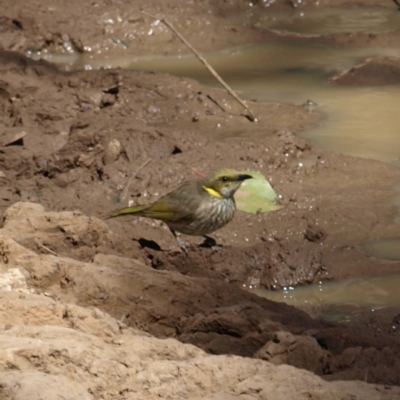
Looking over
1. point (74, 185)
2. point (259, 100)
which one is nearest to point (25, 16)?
point (259, 100)

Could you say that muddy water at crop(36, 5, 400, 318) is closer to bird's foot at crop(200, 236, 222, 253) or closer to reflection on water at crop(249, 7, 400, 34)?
reflection on water at crop(249, 7, 400, 34)

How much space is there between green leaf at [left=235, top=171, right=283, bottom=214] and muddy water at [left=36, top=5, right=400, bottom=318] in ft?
2.88

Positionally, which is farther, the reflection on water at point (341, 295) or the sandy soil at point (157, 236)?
the reflection on water at point (341, 295)

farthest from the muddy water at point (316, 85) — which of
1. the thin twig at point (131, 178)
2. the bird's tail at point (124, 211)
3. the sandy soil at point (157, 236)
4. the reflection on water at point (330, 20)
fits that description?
the bird's tail at point (124, 211)

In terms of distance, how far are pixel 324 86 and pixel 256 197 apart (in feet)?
11.5

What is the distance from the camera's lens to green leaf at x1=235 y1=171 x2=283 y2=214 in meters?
7.12

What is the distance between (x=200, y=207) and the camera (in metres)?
6.34

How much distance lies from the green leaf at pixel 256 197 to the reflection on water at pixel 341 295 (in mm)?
1055

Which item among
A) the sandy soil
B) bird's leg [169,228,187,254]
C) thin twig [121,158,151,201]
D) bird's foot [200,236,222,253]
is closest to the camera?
the sandy soil

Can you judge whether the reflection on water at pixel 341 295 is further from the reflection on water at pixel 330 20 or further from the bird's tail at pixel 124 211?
the reflection on water at pixel 330 20

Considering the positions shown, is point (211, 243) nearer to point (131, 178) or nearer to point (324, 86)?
point (131, 178)

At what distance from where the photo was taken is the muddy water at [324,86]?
20.1 ft

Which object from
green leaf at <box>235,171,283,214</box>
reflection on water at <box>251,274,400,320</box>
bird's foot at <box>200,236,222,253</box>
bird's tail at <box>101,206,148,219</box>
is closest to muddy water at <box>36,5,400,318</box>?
reflection on water at <box>251,274,400,320</box>

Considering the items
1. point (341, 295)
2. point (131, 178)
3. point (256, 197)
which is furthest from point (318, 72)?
point (341, 295)
